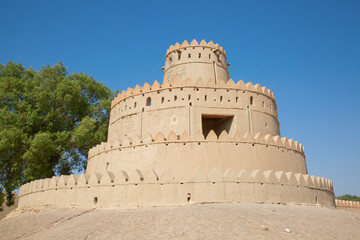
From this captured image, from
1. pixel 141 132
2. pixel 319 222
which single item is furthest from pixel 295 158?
pixel 141 132

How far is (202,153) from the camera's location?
47.3 feet

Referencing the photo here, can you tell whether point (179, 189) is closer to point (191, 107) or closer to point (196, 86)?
point (191, 107)

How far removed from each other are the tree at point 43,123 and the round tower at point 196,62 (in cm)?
722

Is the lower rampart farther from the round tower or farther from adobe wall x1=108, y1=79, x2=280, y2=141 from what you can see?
the round tower

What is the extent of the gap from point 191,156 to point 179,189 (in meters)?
2.57

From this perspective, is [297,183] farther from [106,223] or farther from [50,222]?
[50,222]

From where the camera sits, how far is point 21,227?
11422 millimetres

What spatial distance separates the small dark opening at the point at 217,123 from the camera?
1751 cm

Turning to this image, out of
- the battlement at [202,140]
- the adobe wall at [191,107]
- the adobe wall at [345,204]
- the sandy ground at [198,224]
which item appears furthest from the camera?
the adobe wall at [345,204]

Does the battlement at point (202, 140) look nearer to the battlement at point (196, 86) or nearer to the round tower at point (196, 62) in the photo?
the battlement at point (196, 86)

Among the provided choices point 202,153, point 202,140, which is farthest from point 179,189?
point 202,140

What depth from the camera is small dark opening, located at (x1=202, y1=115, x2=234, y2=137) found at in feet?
57.4

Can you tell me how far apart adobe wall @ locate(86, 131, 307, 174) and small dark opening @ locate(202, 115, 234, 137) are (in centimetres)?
244

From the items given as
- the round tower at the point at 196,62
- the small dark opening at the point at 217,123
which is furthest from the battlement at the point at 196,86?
the round tower at the point at 196,62
